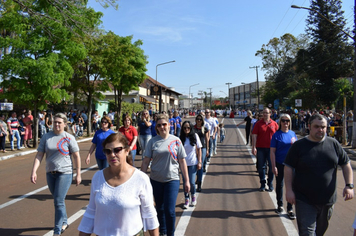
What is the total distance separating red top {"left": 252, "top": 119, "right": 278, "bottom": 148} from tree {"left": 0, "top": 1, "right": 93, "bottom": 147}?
10461 millimetres

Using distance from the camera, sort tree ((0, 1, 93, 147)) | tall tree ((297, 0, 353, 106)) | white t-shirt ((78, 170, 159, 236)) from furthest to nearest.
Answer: tall tree ((297, 0, 353, 106)) → tree ((0, 1, 93, 147)) → white t-shirt ((78, 170, 159, 236))

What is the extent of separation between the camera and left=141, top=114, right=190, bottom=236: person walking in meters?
4.09

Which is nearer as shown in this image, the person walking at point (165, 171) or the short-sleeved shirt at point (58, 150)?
the person walking at point (165, 171)

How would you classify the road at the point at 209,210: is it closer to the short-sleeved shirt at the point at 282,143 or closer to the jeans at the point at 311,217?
the short-sleeved shirt at the point at 282,143

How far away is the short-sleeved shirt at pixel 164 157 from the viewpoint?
4.16 meters

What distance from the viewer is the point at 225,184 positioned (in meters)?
7.87

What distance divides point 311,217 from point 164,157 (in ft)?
6.33

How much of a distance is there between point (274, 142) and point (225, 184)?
8.80 ft

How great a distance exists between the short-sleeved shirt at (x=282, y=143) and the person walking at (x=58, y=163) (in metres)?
3.45

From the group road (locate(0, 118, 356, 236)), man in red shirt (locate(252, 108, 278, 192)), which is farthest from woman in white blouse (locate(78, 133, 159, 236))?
man in red shirt (locate(252, 108, 278, 192))

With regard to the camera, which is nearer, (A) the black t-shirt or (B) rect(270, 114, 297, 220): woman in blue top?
(A) the black t-shirt

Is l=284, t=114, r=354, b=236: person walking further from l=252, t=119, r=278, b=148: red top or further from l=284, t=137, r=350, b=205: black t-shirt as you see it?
l=252, t=119, r=278, b=148: red top

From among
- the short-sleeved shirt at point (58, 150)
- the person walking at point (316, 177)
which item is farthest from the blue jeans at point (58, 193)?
the person walking at point (316, 177)

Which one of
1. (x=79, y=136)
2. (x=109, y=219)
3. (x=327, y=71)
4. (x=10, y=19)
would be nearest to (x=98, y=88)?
(x=79, y=136)
